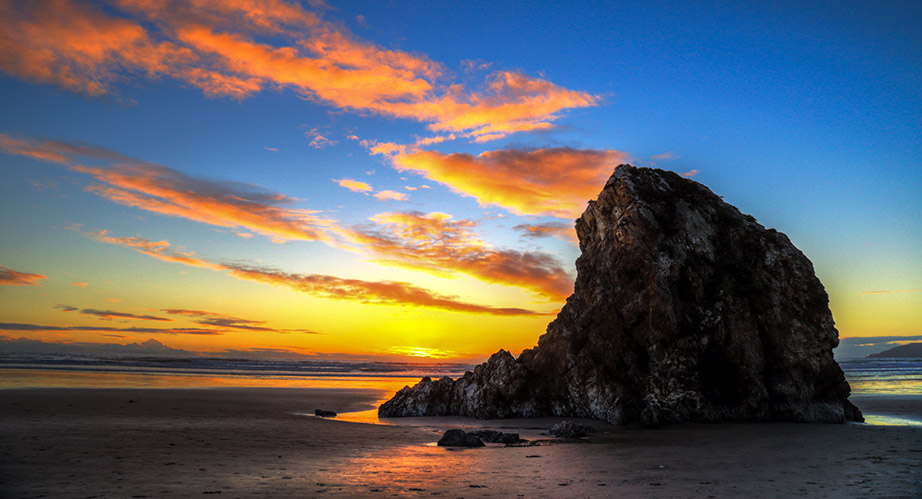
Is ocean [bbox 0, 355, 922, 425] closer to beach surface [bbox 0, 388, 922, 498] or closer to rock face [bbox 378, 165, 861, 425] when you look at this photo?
rock face [bbox 378, 165, 861, 425]

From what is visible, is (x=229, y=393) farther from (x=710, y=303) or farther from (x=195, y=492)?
(x=710, y=303)

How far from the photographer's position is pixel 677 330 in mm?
19562

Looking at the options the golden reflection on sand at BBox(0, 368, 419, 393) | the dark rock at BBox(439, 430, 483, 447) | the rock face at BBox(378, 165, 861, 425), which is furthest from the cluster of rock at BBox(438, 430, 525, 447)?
the golden reflection on sand at BBox(0, 368, 419, 393)

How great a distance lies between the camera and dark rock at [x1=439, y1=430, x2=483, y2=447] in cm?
1520

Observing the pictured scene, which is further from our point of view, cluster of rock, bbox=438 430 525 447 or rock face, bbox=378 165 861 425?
rock face, bbox=378 165 861 425

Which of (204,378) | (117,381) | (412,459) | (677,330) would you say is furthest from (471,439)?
(204,378)

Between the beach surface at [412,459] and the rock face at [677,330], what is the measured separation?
1.72 metres

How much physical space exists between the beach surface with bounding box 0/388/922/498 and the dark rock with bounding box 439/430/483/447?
443 millimetres

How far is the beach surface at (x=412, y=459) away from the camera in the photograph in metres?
8.89

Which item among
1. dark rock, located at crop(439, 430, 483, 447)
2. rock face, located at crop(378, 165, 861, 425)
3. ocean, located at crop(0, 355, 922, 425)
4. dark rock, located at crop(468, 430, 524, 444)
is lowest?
ocean, located at crop(0, 355, 922, 425)

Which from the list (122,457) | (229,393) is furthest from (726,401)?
(229,393)

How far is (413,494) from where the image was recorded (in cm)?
874

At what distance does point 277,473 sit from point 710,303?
17523 mm

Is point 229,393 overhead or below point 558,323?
below
